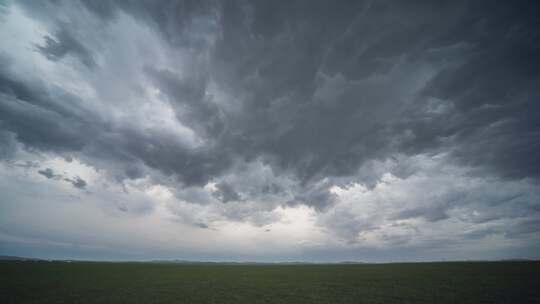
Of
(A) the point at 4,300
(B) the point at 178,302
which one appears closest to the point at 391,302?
(B) the point at 178,302

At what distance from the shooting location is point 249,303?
86.2 feet

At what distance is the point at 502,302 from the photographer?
81.0ft

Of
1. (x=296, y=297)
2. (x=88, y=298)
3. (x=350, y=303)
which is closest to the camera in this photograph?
(x=350, y=303)

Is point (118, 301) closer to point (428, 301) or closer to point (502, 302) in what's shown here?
point (428, 301)

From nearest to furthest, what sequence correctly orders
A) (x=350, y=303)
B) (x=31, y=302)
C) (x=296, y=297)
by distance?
(x=31, y=302) < (x=350, y=303) < (x=296, y=297)

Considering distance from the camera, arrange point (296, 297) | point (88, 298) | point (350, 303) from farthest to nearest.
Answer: point (296, 297), point (88, 298), point (350, 303)

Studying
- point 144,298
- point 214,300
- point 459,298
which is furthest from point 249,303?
point 459,298

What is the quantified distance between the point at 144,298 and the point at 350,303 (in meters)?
23.8

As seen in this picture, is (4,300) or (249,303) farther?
(249,303)

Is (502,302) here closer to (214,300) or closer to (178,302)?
(214,300)

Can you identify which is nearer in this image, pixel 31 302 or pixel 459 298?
pixel 31 302

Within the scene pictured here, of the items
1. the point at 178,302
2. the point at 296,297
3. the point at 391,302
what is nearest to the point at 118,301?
the point at 178,302

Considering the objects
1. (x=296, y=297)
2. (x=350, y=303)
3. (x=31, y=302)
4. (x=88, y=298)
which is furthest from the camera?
(x=296, y=297)

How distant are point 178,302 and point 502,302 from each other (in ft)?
112
